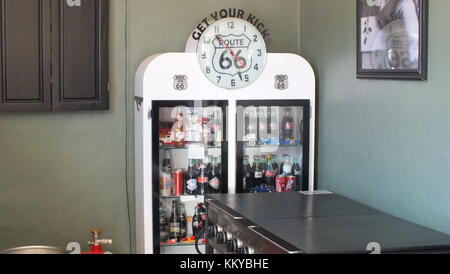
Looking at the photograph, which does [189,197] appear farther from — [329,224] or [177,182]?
[329,224]

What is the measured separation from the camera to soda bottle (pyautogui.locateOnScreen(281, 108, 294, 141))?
515 centimetres

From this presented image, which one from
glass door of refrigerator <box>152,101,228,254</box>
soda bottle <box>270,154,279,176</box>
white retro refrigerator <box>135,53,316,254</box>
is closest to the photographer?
white retro refrigerator <box>135,53,316,254</box>

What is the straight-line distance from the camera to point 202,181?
5.11 meters

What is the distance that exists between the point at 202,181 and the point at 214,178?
0.29 ft

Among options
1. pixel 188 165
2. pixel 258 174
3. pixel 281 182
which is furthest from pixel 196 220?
pixel 281 182

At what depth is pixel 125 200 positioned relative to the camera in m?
5.36

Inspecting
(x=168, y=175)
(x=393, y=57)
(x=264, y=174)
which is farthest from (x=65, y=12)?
(x=393, y=57)

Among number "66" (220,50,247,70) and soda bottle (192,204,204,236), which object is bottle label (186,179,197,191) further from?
number "66" (220,50,247,70)

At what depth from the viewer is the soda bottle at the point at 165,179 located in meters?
5.04

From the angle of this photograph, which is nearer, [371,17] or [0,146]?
[371,17]

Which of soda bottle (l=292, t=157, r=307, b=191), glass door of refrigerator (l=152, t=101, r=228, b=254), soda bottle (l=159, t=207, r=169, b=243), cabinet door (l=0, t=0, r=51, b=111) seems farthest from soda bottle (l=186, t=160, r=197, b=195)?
cabinet door (l=0, t=0, r=51, b=111)

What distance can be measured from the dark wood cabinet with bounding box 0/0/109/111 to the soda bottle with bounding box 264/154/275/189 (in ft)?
3.98
